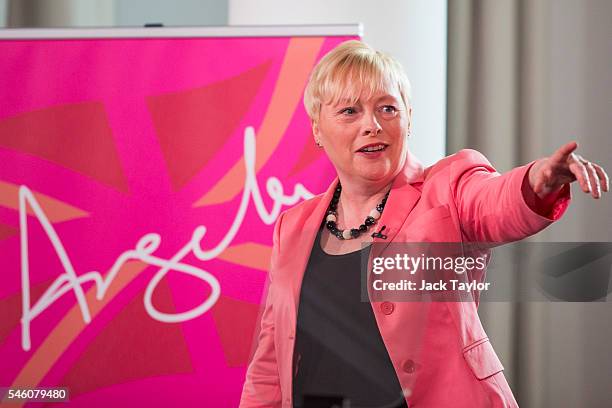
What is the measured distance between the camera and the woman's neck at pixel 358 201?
128 cm

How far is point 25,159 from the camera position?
6.42ft

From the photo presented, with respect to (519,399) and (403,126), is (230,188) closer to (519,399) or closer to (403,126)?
(403,126)

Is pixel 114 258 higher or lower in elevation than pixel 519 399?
higher

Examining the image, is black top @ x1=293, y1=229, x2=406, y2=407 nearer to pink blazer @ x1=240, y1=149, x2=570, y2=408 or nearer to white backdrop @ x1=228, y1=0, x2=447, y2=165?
pink blazer @ x1=240, y1=149, x2=570, y2=408

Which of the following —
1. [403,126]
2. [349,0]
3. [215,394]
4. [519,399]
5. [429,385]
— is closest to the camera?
[429,385]

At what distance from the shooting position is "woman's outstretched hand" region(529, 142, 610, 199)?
2.57 ft

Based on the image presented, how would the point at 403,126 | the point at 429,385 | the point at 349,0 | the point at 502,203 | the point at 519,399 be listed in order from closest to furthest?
the point at 502,203, the point at 429,385, the point at 403,126, the point at 519,399, the point at 349,0

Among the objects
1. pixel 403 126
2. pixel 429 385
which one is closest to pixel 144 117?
pixel 403 126

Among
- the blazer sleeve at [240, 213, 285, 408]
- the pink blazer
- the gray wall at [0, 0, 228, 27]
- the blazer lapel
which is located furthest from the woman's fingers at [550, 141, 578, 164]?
the gray wall at [0, 0, 228, 27]

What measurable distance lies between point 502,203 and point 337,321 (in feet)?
1.23

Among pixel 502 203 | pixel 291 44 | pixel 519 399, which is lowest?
pixel 519 399
